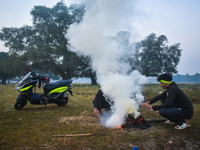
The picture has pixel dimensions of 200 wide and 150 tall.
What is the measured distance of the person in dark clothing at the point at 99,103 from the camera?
15.1 feet

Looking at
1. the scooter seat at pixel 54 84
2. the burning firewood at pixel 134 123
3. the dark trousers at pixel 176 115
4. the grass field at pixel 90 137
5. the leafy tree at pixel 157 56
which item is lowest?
the grass field at pixel 90 137

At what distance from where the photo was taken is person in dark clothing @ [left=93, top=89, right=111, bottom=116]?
4.61 metres

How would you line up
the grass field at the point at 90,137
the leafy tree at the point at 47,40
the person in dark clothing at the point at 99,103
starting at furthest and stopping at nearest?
1. the leafy tree at the point at 47,40
2. the person in dark clothing at the point at 99,103
3. the grass field at the point at 90,137

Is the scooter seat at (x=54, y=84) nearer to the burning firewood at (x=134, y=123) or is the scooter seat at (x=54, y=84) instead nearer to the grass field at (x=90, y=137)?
the grass field at (x=90, y=137)

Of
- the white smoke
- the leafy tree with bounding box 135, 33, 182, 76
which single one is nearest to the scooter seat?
the white smoke

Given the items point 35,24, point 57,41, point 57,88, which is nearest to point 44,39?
point 57,41

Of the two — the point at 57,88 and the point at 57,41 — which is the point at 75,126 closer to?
the point at 57,88

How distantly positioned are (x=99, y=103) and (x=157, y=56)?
38.4 meters

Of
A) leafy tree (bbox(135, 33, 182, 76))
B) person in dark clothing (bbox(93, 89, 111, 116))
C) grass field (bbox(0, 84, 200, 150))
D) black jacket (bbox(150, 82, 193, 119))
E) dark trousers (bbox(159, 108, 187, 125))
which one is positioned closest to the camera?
grass field (bbox(0, 84, 200, 150))

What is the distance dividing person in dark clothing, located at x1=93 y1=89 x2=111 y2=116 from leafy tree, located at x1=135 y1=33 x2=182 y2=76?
32.0 meters

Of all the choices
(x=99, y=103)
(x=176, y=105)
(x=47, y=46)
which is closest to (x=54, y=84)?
(x=99, y=103)

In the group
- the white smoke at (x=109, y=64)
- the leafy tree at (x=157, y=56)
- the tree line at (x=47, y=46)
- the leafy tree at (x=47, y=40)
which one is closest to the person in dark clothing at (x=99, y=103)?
the white smoke at (x=109, y=64)

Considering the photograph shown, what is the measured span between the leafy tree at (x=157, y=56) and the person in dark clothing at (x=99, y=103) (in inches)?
1262

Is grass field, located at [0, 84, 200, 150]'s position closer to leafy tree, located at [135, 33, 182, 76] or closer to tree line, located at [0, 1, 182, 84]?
tree line, located at [0, 1, 182, 84]
